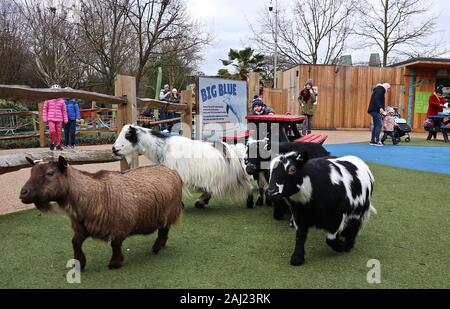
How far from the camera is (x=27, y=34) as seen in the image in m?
27.9

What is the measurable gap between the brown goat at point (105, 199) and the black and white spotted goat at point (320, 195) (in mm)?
1066

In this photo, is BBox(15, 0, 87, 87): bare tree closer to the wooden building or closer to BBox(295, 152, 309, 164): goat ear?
the wooden building

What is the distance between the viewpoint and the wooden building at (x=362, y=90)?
2152cm

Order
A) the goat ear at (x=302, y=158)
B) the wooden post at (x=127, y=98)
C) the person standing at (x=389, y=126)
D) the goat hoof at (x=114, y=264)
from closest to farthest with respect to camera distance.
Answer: the goat hoof at (x=114, y=264) → the goat ear at (x=302, y=158) → the wooden post at (x=127, y=98) → the person standing at (x=389, y=126)

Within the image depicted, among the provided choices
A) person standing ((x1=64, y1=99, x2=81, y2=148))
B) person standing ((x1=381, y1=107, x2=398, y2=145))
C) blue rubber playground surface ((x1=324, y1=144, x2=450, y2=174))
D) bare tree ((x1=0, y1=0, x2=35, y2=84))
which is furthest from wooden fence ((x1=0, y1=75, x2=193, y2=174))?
bare tree ((x1=0, y1=0, x2=35, y2=84))

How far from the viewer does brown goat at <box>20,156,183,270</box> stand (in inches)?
123

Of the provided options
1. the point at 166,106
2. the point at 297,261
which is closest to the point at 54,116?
the point at 166,106

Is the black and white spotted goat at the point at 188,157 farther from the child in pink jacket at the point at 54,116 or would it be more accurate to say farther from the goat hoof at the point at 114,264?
the child in pink jacket at the point at 54,116

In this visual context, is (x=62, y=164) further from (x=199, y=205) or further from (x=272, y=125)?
(x=272, y=125)

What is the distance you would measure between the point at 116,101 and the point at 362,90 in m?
18.1

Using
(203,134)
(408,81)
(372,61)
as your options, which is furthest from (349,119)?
(203,134)

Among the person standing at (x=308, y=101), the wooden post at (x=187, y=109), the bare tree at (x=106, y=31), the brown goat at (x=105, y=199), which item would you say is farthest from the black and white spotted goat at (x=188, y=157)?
the bare tree at (x=106, y=31)

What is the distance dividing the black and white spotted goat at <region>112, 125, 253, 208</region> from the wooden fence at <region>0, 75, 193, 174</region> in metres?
0.57
